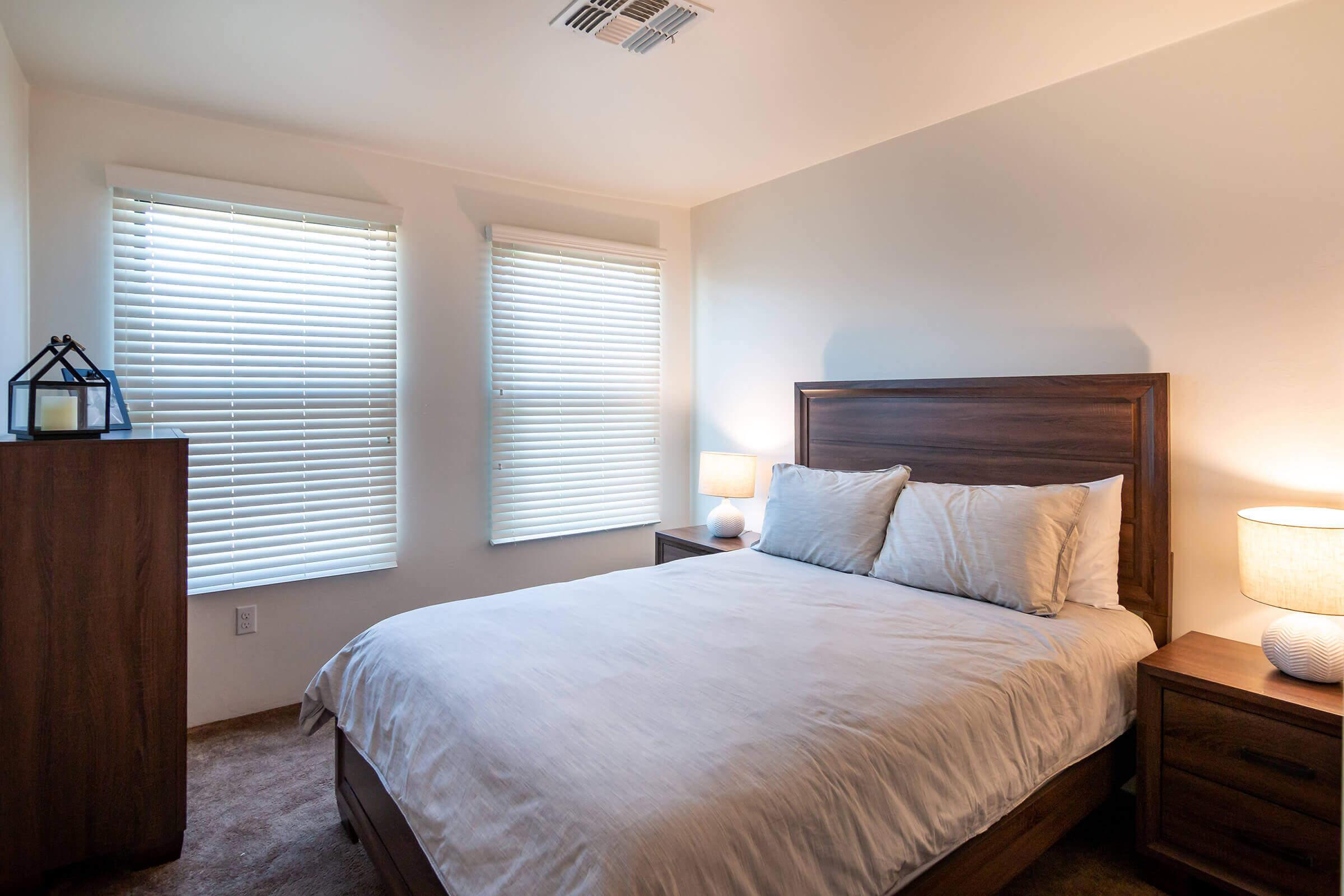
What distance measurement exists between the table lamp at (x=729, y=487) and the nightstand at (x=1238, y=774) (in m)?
1.99

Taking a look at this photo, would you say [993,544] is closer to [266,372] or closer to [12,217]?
[266,372]

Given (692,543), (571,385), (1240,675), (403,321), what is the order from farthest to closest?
(571,385), (692,543), (403,321), (1240,675)

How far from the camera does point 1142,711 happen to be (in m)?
2.00

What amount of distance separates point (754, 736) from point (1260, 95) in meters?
2.44

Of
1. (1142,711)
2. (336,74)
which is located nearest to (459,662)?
(1142,711)

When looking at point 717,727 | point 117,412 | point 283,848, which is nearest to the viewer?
point 717,727

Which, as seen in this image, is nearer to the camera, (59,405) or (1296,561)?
(1296,561)

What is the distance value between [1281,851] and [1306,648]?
501 mm

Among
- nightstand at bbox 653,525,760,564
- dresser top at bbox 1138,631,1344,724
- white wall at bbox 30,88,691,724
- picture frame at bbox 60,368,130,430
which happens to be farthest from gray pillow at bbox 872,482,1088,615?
picture frame at bbox 60,368,130,430

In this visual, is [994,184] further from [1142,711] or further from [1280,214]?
[1142,711]

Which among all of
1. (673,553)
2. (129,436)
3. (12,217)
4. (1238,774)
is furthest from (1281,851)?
(12,217)

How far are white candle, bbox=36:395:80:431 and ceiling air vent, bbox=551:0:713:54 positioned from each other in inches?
70.0

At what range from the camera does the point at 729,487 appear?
373 centimetres

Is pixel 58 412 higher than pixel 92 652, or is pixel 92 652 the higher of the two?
pixel 58 412
